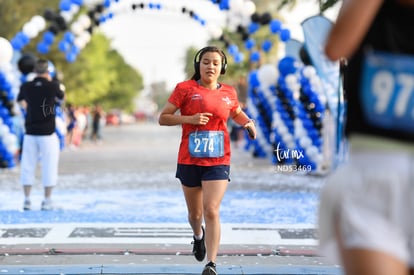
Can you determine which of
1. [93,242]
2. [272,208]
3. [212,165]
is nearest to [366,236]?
[212,165]

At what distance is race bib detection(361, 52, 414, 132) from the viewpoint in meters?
2.81

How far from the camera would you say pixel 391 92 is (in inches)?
111

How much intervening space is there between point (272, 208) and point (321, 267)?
15.4ft

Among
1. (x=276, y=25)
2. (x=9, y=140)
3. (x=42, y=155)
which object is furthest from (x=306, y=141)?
(x=42, y=155)

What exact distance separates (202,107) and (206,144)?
0.28 meters

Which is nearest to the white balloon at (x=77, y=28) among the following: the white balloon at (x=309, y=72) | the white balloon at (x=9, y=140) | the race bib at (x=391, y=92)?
the white balloon at (x=9, y=140)

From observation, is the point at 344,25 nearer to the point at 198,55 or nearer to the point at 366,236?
the point at 366,236

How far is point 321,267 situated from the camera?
6898 millimetres

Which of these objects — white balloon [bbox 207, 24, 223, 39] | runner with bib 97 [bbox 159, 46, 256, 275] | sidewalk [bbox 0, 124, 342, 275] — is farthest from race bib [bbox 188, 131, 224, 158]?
white balloon [bbox 207, 24, 223, 39]

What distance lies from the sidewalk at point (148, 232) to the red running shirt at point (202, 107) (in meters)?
0.88

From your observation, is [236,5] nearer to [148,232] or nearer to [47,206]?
[47,206]

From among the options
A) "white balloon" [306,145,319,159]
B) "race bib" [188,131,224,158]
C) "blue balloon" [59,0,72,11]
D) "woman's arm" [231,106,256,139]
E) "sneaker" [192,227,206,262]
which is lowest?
"white balloon" [306,145,319,159]

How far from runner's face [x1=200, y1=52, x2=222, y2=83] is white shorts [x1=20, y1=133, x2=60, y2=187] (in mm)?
4711

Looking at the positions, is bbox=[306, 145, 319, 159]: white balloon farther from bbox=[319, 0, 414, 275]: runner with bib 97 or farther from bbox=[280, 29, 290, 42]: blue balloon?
bbox=[319, 0, 414, 275]: runner with bib 97
